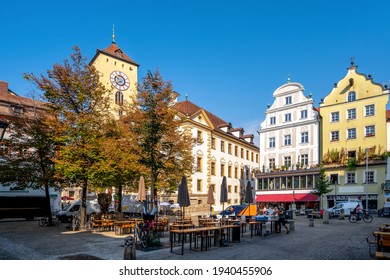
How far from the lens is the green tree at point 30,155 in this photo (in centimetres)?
2048

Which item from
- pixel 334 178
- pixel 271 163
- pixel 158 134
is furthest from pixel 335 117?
pixel 158 134

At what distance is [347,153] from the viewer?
35812 millimetres

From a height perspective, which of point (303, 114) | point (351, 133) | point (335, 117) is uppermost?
point (303, 114)

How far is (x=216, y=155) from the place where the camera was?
144ft

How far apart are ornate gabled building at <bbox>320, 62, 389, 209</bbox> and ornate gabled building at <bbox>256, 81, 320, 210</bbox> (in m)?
1.65

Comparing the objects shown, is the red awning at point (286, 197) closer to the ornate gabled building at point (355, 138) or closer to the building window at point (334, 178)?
the ornate gabled building at point (355, 138)

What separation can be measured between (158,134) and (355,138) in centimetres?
2669

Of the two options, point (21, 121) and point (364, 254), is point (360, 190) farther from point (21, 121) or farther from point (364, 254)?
point (21, 121)

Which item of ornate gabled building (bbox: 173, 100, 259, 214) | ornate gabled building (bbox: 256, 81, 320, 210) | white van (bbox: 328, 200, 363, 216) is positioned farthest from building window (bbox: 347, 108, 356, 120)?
ornate gabled building (bbox: 173, 100, 259, 214)

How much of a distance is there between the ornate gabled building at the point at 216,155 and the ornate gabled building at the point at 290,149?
10.4 ft

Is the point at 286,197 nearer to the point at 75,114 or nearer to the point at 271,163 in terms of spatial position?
the point at 271,163

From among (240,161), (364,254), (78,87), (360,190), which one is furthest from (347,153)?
(78,87)

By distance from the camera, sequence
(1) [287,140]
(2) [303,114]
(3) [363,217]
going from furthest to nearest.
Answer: (1) [287,140]
(2) [303,114]
(3) [363,217]

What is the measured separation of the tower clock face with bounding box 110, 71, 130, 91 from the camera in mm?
44562
